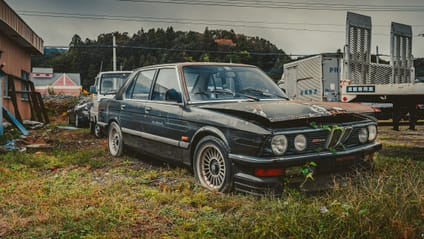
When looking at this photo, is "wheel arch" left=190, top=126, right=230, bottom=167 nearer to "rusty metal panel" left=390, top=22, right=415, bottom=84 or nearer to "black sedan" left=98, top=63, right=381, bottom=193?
"black sedan" left=98, top=63, right=381, bottom=193

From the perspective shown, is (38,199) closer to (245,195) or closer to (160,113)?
(160,113)

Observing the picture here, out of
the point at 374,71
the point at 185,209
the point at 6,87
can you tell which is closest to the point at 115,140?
the point at 185,209

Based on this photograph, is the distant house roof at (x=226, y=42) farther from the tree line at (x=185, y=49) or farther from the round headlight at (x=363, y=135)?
the round headlight at (x=363, y=135)

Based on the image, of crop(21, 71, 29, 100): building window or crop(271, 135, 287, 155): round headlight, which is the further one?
crop(21, 71, 29, 100): building window

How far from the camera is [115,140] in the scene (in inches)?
269

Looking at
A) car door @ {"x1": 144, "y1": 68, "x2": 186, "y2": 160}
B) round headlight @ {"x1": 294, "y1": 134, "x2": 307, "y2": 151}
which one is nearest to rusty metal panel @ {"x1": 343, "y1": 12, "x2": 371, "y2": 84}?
car door @ {"x1": 144, "y1": 68, "x2": 186, "y2": 160}

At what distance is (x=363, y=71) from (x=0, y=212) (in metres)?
6.93

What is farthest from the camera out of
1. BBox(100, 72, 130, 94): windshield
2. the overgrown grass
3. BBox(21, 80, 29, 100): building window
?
BBox(21, 80, 29, 100): building window

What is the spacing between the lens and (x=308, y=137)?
390 cm

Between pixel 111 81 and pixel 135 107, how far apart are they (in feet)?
18.4

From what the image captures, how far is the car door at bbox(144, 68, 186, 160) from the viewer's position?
16.2ft

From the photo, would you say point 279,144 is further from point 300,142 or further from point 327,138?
point 327,138

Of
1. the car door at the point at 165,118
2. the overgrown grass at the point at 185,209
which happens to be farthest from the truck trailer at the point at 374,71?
the car door at the point at 165,118

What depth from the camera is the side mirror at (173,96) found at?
16.3 feet
